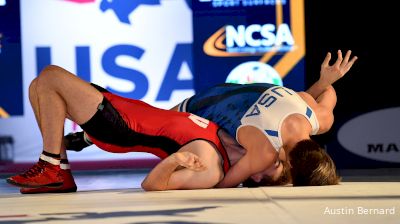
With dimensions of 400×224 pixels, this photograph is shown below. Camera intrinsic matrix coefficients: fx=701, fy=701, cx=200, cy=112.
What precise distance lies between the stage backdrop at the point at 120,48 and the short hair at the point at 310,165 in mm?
2567

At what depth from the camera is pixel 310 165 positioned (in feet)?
8.91

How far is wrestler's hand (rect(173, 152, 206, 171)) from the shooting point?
248cm

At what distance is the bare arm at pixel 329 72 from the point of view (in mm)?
3178

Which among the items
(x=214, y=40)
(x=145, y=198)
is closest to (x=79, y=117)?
(x=145, y=198)

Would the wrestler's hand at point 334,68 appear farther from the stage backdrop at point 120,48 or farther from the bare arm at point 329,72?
the stage backdrop at point 120,48

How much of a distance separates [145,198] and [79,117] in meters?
0.53

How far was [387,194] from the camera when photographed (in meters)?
2.45

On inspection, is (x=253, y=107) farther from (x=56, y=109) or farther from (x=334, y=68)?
(x=56, y=109)

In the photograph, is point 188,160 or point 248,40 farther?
point 248,40

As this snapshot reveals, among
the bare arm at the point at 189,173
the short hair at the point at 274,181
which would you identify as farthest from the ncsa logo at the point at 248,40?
the bare arm at the point at 189,173

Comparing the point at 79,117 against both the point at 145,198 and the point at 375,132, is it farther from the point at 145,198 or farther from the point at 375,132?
the point at 375,132

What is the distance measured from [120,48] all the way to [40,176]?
270 centimetres

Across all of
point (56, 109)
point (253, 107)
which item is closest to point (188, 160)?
point (253, 107)

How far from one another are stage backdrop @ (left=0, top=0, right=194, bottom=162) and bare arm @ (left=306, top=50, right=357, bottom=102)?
6.85ft
